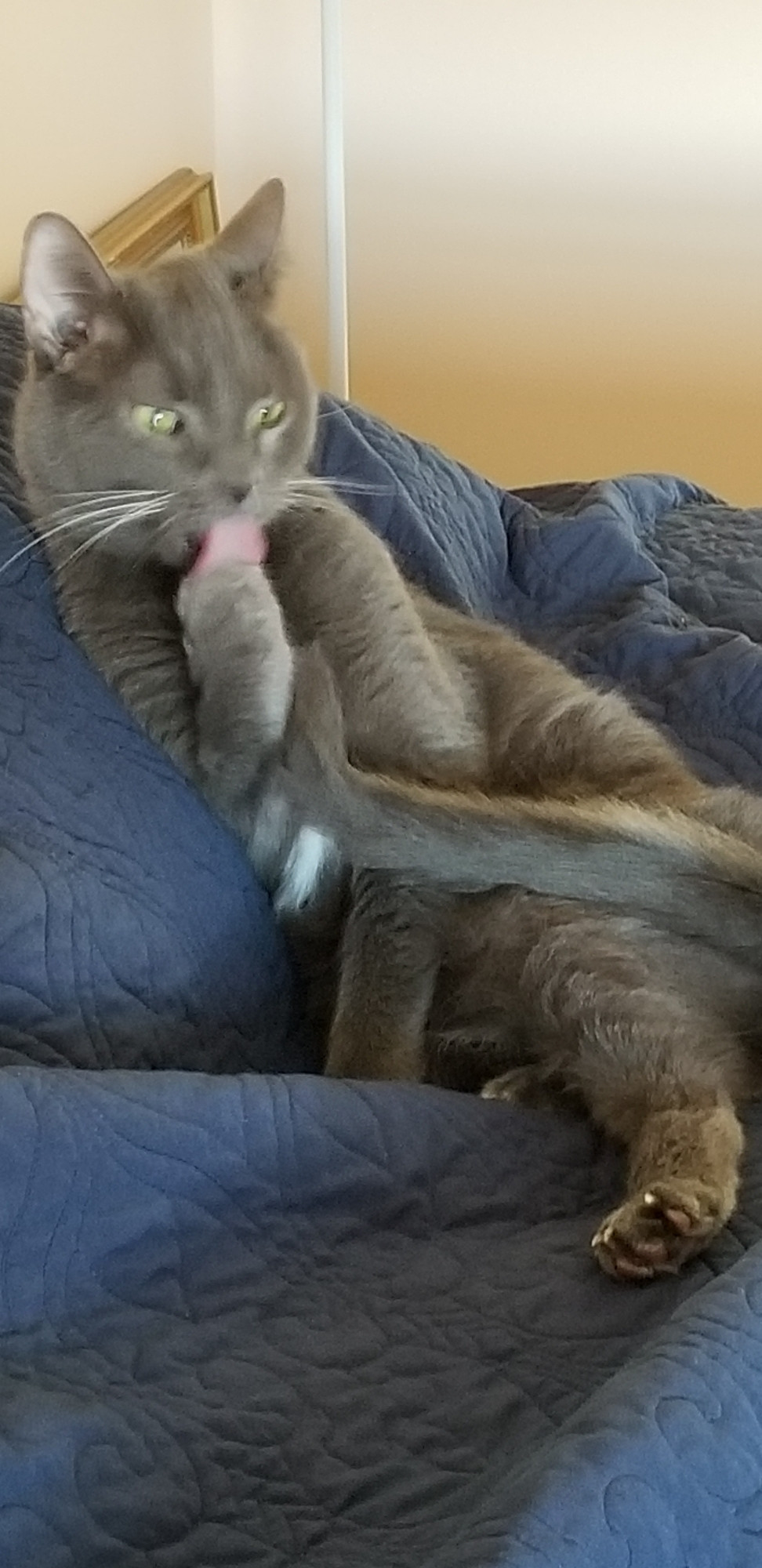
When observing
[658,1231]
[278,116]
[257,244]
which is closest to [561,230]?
[278,116]

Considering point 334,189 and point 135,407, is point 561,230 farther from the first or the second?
point 135,407

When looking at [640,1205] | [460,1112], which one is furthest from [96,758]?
[640,1205]

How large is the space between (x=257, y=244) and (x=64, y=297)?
23 cm

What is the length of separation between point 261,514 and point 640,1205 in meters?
0.63

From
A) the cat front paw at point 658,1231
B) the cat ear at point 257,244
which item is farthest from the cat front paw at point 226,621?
the cat front paw at point 658,1231

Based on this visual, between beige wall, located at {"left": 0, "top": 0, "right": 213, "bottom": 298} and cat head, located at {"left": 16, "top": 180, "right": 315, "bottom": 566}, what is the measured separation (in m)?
0.49

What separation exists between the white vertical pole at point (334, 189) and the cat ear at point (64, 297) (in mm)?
1166

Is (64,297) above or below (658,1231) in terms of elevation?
above

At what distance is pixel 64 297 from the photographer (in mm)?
1153

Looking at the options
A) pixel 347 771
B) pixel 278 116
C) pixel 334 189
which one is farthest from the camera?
pixel 278 116

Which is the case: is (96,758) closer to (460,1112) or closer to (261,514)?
(261,514)

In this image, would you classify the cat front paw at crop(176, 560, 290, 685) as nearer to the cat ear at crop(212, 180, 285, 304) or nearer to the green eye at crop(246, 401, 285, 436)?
the green eye at crop(246, 401, 285, 436)

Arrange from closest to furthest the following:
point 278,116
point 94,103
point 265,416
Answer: point 265,416 → point 94,103 → point 278,116

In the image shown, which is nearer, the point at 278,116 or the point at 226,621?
the point at 226,621
